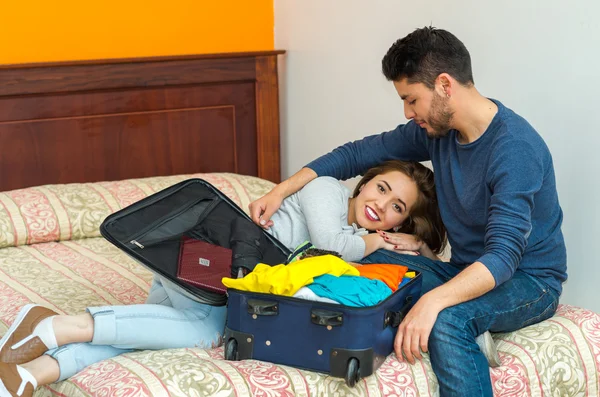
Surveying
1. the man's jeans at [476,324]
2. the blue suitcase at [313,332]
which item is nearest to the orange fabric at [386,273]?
the blue suitcase at [313,332]

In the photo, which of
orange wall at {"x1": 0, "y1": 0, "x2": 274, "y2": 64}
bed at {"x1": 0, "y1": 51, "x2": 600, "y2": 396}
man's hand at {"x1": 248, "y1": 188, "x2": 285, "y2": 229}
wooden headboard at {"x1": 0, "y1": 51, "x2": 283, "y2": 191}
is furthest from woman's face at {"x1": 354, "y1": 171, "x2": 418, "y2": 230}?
orange wall at {"x1": 0, "y1": 0, "x2": 274, "y2": 64}

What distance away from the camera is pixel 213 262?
205cm

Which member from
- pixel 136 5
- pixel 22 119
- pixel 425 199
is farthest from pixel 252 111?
pixel 425 199

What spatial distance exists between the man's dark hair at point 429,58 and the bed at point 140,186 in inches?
25.9

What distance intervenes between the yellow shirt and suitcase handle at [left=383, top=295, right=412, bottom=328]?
0.45 ft

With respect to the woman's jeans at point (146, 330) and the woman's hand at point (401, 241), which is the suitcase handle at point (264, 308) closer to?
the woman's jeans at point (146, 330)

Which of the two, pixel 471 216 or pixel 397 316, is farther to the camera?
pixel 471 216

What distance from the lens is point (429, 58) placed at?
76.7 inches

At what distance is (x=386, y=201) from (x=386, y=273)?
409 millimetres

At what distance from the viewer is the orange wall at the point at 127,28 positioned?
10.7 feet

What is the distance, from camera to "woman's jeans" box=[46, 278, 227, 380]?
1783 mm

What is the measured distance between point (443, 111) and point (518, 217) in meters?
0.34

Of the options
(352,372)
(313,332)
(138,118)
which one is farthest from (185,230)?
(138,118)

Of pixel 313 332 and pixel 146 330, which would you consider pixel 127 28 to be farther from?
pixel 313 332
